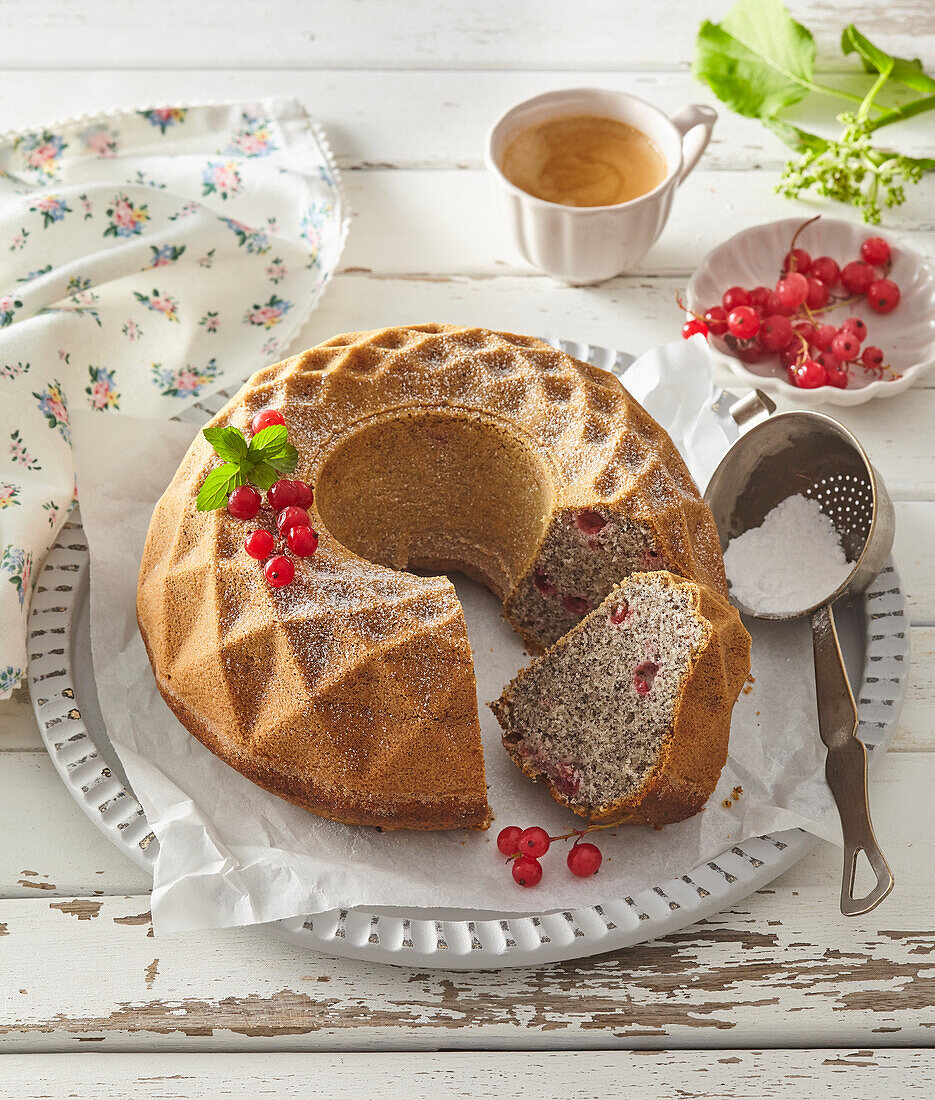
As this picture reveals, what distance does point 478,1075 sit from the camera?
90.7 inches

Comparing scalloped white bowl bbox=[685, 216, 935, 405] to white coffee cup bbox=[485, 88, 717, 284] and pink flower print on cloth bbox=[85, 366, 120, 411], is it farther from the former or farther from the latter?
pink flower print on cloth bbox=[85, 366, 120, 411]

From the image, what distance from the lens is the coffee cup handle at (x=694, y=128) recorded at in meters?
3.57

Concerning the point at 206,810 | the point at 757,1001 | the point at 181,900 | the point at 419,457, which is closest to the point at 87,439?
the point at 419,457

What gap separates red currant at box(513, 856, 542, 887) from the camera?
8.00 ft

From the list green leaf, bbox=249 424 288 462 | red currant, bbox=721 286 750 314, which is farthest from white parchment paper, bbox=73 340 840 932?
red currant, bbox=721 286 750 314

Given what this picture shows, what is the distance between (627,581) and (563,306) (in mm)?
1402

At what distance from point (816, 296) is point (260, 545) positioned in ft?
6.69

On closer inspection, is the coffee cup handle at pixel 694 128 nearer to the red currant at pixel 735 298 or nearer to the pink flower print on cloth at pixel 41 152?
the red currant at pixel 735 298

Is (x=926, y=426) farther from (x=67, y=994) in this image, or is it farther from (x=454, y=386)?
(x=67, y=994)

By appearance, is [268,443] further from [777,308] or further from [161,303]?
[777,308]

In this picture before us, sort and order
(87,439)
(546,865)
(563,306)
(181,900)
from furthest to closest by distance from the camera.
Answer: (563,306) < (87,439) < (546,865) < (181,900)

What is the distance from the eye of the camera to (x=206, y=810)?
8.34 feet

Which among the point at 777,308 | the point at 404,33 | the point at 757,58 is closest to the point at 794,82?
the point at 757,58

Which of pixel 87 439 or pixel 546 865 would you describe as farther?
pixel 87 439
